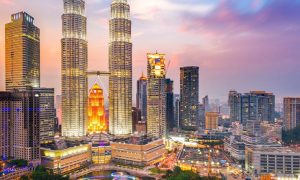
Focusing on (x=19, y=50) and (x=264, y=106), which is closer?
(x=19, y=50)

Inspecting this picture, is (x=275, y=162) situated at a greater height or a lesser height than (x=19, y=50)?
lesser

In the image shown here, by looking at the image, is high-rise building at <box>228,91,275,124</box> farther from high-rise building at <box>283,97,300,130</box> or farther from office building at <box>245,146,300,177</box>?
office building at <box>245,146,300,177</box>

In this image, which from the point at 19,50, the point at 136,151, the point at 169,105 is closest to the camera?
the point at 136,151

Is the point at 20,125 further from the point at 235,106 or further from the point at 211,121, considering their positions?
the point at 235,106

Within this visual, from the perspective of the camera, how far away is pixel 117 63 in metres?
55.1

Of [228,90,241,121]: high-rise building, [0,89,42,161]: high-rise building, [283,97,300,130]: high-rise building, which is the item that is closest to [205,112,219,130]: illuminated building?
[228,90,241,121]: high-rise building

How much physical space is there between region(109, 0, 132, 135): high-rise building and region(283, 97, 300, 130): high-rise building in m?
38.9

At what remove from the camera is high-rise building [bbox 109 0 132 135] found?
180 feet

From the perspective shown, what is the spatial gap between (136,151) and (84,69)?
20583mm

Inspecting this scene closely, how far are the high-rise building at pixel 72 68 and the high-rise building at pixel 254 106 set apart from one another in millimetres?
46838

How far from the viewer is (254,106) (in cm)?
7788

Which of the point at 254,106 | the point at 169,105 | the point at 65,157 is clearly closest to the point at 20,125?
the point at 65,157

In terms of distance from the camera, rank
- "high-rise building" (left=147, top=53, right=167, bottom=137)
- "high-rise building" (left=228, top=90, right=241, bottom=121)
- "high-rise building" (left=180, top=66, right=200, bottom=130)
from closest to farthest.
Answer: "high-rise building" (left=147, top=53, right=167, bottom=137)
"high-rise building" (left=180, top=66, right=200, bottom=130)
"high-rise building" (left=228, top=90, right=241, bottom=121)

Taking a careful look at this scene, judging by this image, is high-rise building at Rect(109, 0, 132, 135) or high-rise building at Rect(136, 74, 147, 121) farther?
high-rise building at Rect(136, 74, 147, 121)
